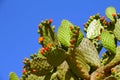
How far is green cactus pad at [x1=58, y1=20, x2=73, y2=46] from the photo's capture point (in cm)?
367

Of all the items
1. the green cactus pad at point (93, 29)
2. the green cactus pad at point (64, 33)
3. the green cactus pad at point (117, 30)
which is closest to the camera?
the green cactus pad at point (64, 33)

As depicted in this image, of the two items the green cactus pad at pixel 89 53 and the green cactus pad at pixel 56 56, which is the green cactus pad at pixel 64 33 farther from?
the green cactus pad at pixel 56 56

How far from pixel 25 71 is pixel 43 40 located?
0.51 m

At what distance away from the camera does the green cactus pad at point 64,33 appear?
3667mm

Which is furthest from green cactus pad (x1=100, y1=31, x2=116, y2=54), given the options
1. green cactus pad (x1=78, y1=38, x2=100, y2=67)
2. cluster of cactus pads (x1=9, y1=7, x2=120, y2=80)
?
green cactus pad (x1=78, y1=38, x2=100, y2=67)

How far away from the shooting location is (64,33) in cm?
374

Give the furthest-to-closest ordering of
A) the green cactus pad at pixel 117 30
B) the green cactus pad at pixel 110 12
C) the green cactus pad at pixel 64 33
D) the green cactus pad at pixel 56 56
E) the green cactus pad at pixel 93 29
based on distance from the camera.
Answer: the green cactus pad at pixel 110 12 → the green cactus pad at pixel 93 29 → the green cactus pad at pixel 117 30 → the green cactus pad at pixel 64 33 → the green cactus pad at pixel 56 56

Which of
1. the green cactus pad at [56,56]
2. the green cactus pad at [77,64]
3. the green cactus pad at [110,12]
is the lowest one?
the green cactus pad at [77,64]

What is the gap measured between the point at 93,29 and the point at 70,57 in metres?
0.80

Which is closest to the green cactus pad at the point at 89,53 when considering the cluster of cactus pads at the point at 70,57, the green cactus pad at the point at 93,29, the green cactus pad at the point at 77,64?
the cluster of cactus pads at the point at 70,57

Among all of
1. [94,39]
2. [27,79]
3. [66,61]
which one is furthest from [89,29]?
[27,79]

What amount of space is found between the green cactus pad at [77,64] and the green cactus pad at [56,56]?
0.11 metres

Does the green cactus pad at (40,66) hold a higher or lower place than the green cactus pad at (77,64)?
higher

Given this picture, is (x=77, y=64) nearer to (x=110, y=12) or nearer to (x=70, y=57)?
(x=70, y=57)
